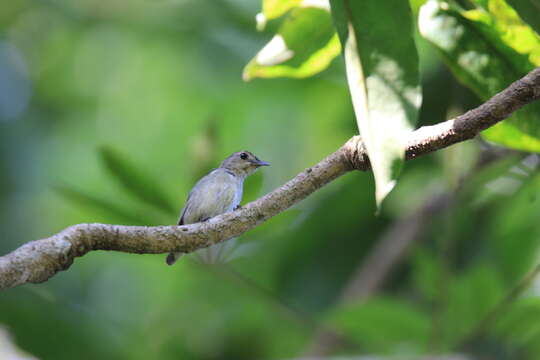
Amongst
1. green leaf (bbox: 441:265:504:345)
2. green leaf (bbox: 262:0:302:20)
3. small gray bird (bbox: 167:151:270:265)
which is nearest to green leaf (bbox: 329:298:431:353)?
green leaf (bbox: 441:265:504:345)

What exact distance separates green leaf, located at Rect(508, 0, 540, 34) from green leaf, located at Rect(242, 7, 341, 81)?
58 centimetres

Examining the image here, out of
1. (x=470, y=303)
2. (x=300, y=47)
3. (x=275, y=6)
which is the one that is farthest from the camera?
(x=470, y=303)

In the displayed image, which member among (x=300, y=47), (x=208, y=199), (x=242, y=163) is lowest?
(x=208, y=199)

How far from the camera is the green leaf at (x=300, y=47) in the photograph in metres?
2.33

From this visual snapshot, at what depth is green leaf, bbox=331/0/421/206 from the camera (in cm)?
157

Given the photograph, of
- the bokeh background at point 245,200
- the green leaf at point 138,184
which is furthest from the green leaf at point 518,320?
the green leaf at point 138,184

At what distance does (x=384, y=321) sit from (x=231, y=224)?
1940 millimetres

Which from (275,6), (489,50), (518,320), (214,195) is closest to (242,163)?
(214,195)

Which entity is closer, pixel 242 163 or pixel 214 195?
pixel 214 195

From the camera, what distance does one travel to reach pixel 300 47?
93.9 inches

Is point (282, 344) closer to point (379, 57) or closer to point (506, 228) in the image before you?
point (506, 228)

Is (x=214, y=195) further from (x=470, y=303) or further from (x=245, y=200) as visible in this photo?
(x=470, y=303)

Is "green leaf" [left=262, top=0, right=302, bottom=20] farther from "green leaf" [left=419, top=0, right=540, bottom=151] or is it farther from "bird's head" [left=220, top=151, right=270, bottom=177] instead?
"bird's head" [left=220, top=151, right=270, bottom=177]

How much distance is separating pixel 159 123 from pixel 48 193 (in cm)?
131
